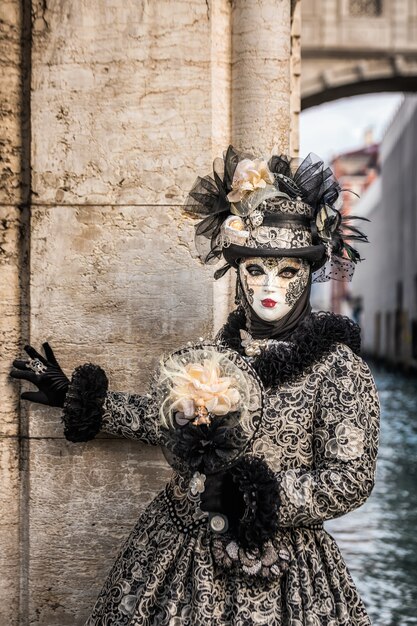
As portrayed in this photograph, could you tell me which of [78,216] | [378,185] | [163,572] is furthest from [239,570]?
[378,185]

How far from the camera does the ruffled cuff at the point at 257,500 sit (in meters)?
2.80

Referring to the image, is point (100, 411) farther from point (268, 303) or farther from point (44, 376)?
point (268, 303)

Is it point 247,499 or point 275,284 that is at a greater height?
point 275,284

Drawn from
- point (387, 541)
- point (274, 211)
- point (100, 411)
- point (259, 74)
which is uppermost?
point (259, 74)

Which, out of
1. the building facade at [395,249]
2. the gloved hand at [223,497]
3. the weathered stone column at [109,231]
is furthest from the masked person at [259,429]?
the building facade at [395,249]

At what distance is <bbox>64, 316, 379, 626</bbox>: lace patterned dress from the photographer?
2916 millimetres

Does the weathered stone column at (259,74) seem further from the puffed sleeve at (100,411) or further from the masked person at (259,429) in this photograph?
the puffed sleeve at (100,411)

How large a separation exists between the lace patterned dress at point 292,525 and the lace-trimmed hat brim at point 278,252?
0.17 meters

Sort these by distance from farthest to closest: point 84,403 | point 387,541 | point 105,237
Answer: point 387,541 < point 105,237 < point 84,403

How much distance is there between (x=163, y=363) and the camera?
2.96 m

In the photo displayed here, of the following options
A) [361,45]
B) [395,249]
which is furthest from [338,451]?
[395,249]

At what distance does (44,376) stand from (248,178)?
858mm

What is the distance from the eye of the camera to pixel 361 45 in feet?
76.4

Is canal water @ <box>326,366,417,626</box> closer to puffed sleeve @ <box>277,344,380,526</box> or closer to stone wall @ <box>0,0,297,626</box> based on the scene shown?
stone wall @ <box>0,0,297,626</box>
